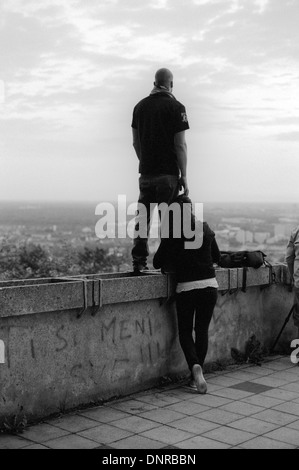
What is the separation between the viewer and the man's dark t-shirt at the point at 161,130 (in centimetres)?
722

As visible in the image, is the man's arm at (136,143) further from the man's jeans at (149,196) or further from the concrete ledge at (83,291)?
the concrete ledge at (83,291)

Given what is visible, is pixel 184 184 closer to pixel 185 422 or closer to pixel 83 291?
pixel 83 291

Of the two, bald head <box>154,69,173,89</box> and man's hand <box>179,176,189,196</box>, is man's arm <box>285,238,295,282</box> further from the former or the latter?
bald head <box>154,69,173,89</box>

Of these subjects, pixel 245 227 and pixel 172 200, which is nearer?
pixel 172 200

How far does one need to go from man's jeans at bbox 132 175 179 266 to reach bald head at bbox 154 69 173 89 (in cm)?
101

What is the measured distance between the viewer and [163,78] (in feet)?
24.2

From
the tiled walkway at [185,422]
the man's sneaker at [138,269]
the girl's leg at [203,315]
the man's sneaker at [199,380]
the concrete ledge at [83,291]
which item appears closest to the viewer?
the tiled walkway at [185,422]

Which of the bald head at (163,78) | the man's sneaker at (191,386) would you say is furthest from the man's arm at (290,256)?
the bald head at (163,78)

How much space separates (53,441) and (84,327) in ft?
4.24

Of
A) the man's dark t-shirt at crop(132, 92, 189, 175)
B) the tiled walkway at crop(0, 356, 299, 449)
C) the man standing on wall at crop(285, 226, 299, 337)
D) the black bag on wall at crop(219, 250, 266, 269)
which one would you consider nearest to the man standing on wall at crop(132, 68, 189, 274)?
the man's dark t-shirt at crop(132, 92, 189, 175)

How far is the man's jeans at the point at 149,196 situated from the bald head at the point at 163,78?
1.01 m

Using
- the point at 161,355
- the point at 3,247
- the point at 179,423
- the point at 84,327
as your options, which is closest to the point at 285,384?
the point at 161,355
